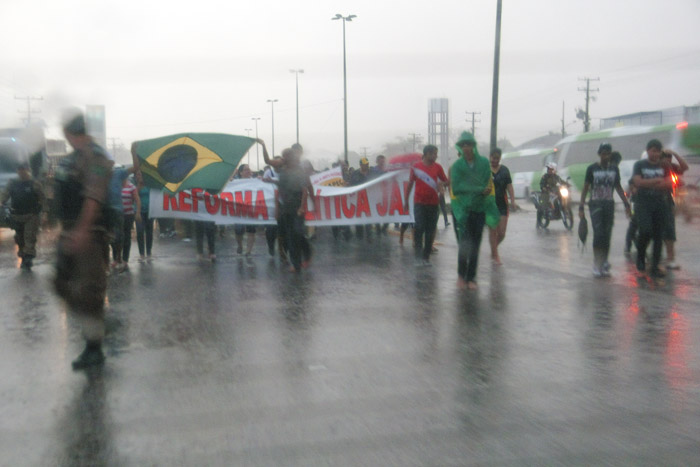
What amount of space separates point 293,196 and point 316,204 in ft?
13.7

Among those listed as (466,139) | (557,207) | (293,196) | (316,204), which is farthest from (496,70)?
(466,139)

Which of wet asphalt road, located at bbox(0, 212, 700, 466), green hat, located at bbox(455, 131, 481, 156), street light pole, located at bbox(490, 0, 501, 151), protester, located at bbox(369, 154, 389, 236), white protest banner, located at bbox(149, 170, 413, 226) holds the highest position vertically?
street light pole, located at bbox(490, 0, 501, 151)

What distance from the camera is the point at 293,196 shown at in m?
11.5

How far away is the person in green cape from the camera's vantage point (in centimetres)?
958

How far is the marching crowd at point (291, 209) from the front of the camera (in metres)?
6.08

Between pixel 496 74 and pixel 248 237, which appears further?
pixel 496 74

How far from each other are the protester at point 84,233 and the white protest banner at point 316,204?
810cm

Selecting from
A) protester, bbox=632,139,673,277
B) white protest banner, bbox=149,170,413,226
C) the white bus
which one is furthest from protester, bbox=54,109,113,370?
the white bus

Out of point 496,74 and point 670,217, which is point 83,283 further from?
point 496,74

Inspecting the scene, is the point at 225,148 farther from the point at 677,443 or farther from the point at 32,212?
the point at 677,443

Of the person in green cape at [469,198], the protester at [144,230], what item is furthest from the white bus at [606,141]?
the person in green cape at [469,198]

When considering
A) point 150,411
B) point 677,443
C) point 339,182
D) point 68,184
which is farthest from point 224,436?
point 339,182

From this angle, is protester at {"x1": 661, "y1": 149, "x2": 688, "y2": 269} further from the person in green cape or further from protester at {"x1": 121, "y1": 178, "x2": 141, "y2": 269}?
protester at {"x1": 121, "y1": 178, "x2": 141, "y2": 269}

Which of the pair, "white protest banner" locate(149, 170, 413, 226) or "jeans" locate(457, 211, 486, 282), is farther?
"white protest banner" locate(149, 170, 413, 226)
